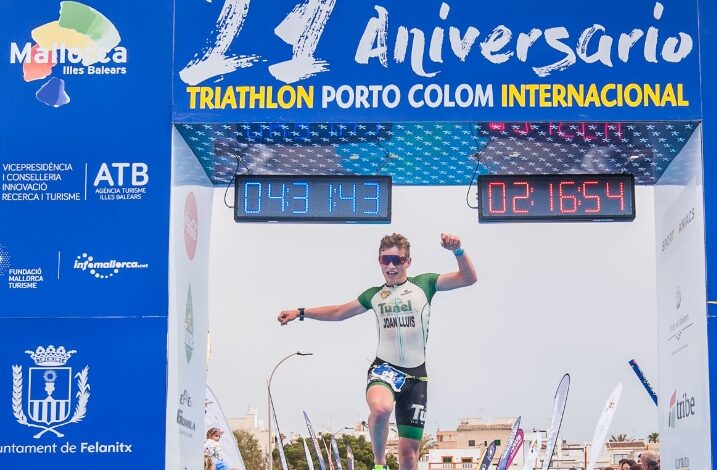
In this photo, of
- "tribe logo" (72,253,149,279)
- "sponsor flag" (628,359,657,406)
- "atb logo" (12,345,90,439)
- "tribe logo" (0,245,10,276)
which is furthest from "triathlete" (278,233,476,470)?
"sponsor flag" (628,359,657,406)

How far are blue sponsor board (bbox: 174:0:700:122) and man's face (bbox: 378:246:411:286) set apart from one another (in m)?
2.52

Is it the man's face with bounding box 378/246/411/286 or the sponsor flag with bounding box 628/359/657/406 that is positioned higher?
the man's face with bounding box 378/246/411/286

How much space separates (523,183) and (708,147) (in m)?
1.35

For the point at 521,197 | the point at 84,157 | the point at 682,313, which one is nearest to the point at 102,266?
the point at 84,157

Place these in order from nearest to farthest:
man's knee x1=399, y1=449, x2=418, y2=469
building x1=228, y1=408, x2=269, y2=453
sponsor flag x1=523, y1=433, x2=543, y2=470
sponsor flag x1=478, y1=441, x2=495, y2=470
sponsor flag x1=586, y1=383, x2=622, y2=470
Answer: man's knee x1=399, y1=449, x2=418, y2=469, sponsor flag x1=586, y1=383, x2=622, y2=470, sponsor flag x1=523, y1=433, x2=543, y2=470, sponsor flag x1=478, y1=441, x2=495, y2=470, building x1=228, y1=408, x2=269, y2=453

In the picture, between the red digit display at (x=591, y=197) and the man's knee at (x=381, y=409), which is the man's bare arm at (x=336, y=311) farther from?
the red digit display at (x=591, y=197)

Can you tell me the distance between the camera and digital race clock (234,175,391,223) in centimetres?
831

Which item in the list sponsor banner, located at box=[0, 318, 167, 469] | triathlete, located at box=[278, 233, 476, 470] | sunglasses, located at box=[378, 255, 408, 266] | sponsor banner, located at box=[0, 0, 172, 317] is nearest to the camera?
sponsor banner, located at box=[0, 318, 167, 469]

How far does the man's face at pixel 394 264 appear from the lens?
10070 millimetres

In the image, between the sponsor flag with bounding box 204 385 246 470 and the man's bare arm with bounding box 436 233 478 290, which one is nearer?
the man's bare arm with bounding box 436 233 478 290

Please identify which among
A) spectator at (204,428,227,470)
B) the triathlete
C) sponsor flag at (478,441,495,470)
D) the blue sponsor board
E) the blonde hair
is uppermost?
the blue sponsor board

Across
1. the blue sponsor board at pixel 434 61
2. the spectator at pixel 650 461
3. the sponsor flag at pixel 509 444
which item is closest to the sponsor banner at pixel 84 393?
the blue sponsor board at pixel 434 61

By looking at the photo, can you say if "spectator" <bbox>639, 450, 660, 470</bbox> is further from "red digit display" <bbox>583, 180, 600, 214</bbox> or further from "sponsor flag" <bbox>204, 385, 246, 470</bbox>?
"sponsor flag" <bbox>204, 385, 246, 470</bbox>

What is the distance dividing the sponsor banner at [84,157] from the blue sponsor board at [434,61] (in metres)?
0.29
